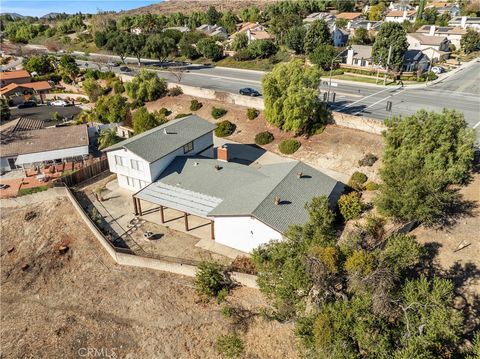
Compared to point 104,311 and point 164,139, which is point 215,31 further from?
point 104,311

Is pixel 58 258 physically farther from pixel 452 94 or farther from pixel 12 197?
pixel 452 94

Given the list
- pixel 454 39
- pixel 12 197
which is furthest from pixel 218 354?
pixel 454 39

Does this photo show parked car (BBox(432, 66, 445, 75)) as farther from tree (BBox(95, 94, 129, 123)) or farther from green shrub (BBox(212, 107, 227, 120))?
tree (BBox(95, 94, 129, 123))

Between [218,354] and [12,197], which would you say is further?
[12,197]

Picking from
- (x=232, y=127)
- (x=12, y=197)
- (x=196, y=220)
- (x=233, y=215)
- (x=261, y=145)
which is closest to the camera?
(x=233, y=215)

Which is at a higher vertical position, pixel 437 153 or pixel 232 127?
pixel 437 153

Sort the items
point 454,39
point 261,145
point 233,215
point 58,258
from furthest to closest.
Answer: point 454,39, point 261,145, point 58,258, point 233,215
